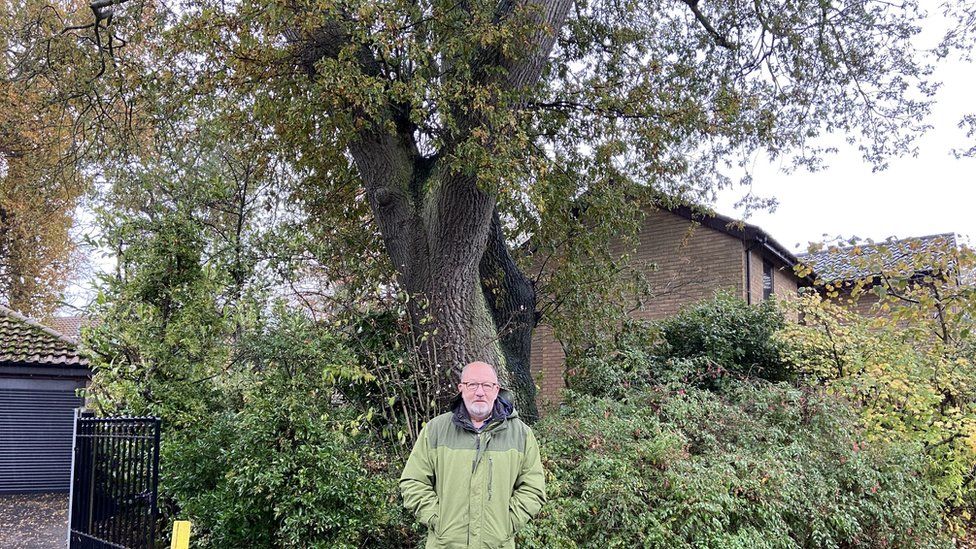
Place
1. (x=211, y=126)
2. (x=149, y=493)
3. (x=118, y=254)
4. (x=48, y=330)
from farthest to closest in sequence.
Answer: (x=48, y=330) → (x=211, y=126) → (x=118, y=254) → (x=149, y=493)

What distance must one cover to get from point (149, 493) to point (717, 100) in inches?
313

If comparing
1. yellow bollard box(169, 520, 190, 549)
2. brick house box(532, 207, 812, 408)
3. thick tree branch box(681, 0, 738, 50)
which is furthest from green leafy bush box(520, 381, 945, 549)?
brick house box(532, 207, 812, 408)

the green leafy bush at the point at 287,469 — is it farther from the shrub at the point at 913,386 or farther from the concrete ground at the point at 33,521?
the shrub at the point at 913,386

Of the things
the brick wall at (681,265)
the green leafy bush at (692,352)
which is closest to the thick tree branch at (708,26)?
the green leafy bush at (692,352)

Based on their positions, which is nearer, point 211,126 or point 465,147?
point 465,147

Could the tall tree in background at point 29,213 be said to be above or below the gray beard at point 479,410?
above

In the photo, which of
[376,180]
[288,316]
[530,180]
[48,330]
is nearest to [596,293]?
[530,180]

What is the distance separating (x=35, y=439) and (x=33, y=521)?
368 centimetres

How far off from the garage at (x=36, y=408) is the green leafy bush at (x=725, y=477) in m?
12.0

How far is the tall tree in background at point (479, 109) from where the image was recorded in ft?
22.0

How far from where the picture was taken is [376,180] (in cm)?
778

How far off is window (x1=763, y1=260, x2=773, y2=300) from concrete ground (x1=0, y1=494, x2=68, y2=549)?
14673mm

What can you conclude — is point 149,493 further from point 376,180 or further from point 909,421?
point 909,421

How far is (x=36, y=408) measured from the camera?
1413 centimetres
